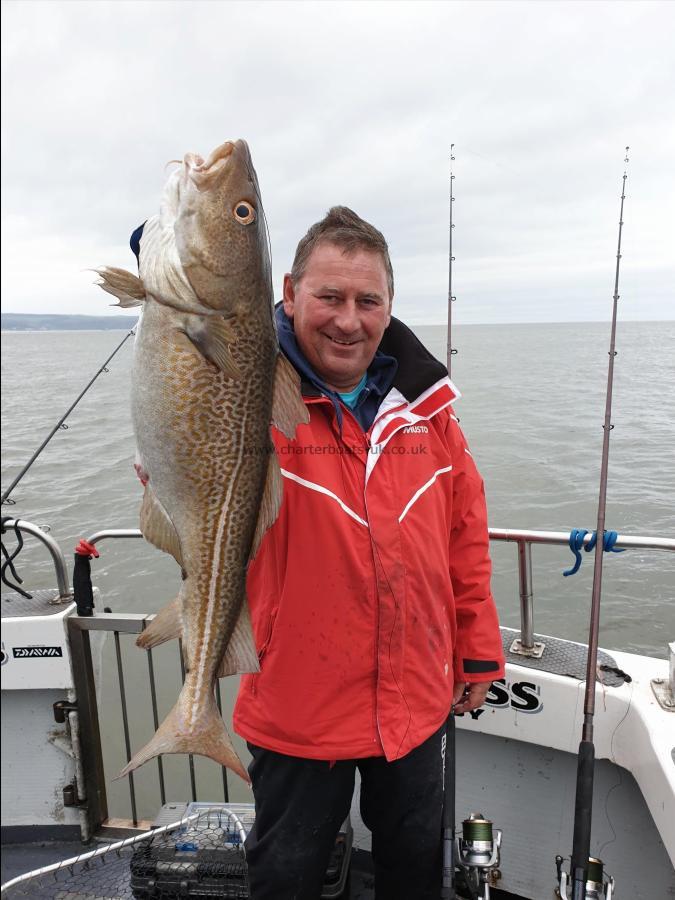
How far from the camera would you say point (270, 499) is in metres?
1.87

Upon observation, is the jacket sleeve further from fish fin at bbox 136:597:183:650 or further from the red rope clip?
the red rope clip

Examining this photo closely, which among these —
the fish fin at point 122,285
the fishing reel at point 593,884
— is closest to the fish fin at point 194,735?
the fish fin at point 122,285

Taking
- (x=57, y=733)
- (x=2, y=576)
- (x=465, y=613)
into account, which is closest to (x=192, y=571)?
(x=465, y=613)

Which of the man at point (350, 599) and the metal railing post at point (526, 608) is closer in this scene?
the man at point (350, 599)

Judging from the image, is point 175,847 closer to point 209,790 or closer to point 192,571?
point 192,571

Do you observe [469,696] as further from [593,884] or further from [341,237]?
[341,237]

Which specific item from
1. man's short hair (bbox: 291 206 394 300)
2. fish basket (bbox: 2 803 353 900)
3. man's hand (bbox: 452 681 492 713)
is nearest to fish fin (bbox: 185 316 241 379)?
man's short hair (bbox: 291 206 394 300)

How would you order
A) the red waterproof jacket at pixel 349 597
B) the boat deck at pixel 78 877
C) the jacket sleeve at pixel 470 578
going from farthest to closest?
1. the boat deck at pixel 78 877
2. the jacket sleeve at pixel 470 578
3. the red waterproof jacket at pixel 349 597

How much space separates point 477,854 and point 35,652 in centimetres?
225

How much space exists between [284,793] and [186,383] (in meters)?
1.41

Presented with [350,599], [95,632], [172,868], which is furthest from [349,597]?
[95,632]

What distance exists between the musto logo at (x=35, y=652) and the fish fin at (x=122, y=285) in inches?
84.3

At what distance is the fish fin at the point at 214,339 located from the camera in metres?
1.69

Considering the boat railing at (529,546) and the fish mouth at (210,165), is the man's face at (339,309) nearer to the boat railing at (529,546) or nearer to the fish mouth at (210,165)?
the fish mouth at (210,165)
